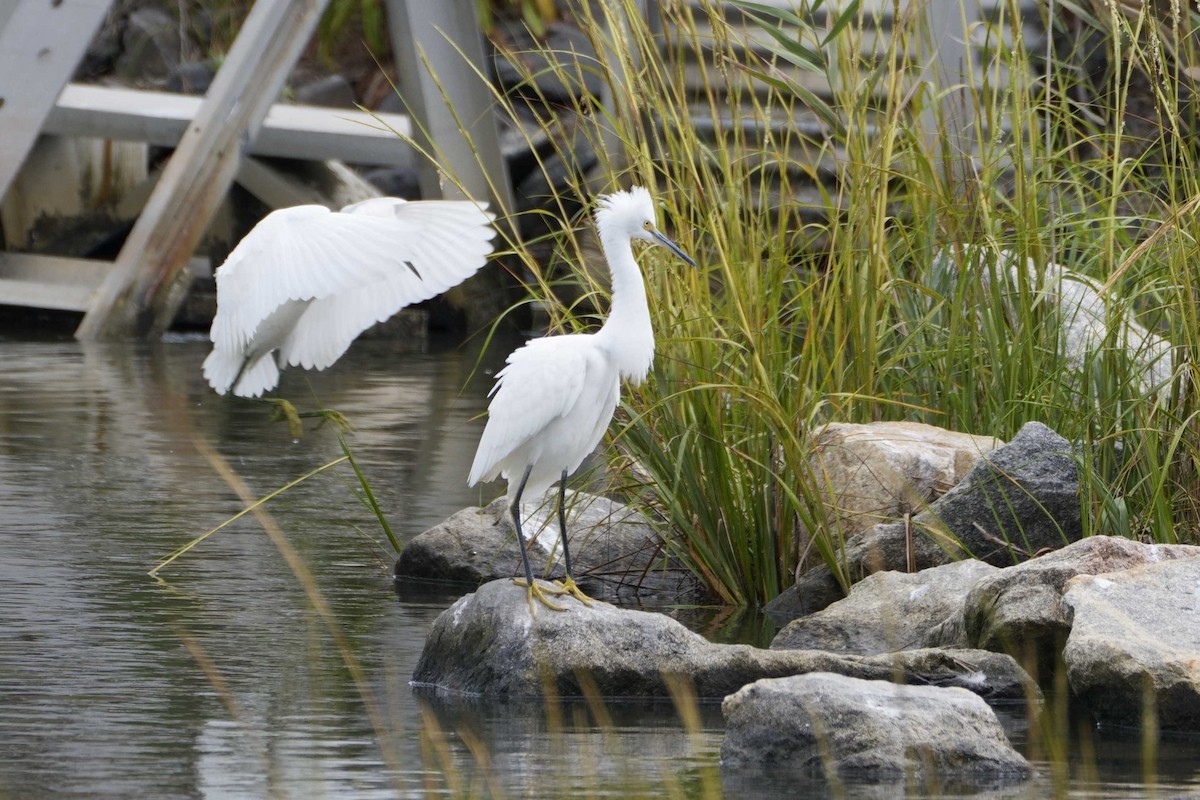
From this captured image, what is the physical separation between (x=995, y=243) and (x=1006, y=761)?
208 centimetres

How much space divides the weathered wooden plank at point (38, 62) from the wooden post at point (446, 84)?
203 centimetres

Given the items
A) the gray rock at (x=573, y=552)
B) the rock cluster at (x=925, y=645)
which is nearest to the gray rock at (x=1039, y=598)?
the rock cluster at (x=925, y=645)

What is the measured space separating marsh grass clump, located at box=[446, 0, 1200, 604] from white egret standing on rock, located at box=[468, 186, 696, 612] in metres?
0.39

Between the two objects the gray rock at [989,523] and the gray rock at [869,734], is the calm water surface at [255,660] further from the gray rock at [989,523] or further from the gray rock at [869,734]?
the gray rock at [989,523]

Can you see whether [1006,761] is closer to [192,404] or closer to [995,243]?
[995,243]

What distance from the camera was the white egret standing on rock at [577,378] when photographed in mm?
4887

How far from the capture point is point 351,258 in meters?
6.00

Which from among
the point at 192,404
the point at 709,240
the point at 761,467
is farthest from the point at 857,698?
the point at 192,404

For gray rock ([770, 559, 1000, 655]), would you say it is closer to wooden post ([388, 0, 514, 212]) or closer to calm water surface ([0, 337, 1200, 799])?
calm water surface ([0, 337, 1200, 799])

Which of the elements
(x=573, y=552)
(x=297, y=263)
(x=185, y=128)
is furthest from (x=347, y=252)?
(x=185, y=128)

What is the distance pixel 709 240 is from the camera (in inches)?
242

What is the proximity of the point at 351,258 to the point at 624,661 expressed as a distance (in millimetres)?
1965

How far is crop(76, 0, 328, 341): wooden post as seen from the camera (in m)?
13.0

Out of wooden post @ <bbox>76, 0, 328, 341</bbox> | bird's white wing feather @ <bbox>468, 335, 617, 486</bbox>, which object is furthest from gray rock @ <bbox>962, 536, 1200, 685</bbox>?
wooden post @ <bbox>76, 0, 328, 341</bbox>
